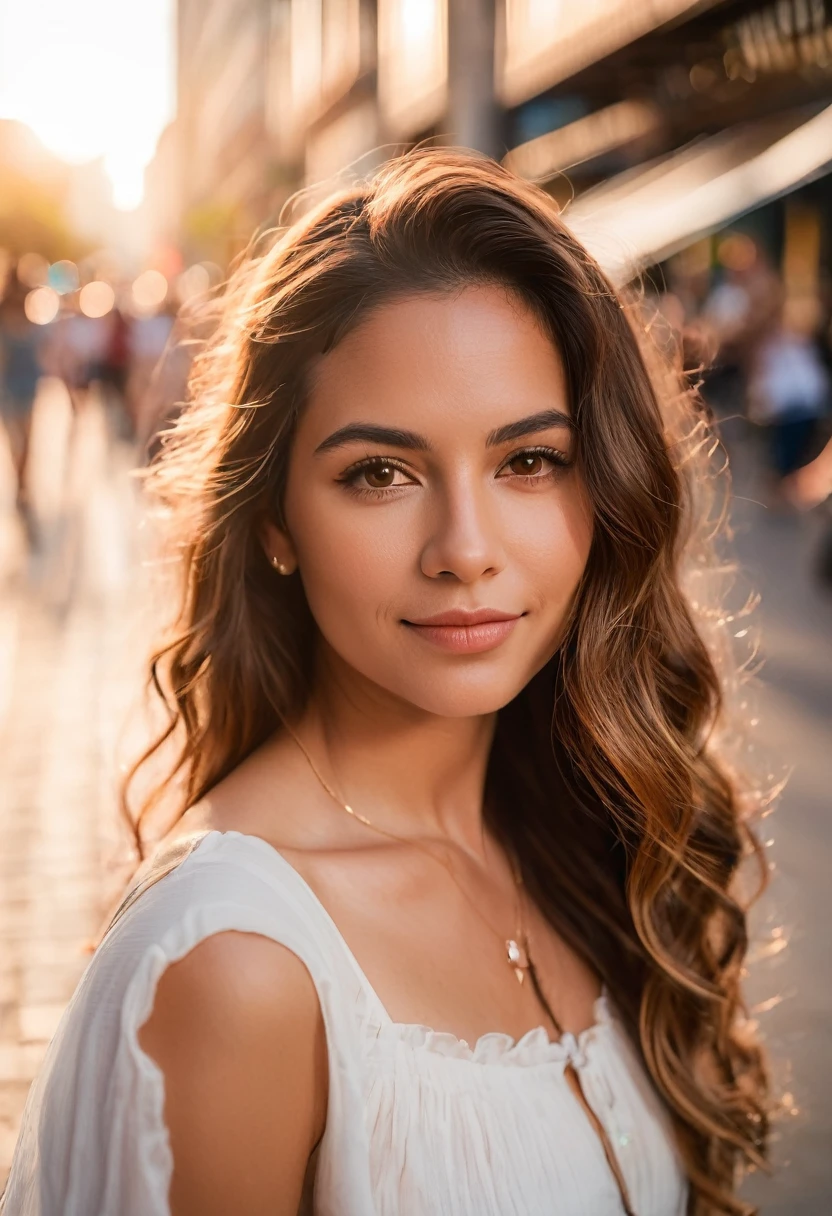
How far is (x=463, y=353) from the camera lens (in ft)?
5.97

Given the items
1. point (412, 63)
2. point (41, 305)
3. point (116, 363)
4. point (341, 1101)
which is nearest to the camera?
point (341, 1101)

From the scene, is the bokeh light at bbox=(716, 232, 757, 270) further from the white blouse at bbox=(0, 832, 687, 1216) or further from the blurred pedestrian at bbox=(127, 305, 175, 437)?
the white blouse at bbox=(0, 832, 687, 1216)

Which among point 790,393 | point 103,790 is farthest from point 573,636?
point 790,393

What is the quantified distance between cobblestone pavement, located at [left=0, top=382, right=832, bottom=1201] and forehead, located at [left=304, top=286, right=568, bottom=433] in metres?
1.12

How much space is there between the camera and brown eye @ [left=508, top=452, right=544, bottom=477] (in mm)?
1897

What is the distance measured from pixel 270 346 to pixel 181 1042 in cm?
100

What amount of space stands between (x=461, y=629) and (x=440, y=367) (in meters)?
0.36

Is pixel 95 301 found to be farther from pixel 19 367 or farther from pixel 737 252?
pixel 737 252

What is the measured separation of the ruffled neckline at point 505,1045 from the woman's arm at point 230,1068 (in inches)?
8.9

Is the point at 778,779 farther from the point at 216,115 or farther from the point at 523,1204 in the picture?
the point at 216,115

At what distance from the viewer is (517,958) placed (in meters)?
2.10

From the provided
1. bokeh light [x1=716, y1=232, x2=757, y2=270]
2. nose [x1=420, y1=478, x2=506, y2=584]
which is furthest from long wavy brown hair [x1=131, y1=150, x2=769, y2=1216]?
bokeh light [x1=716, y1=232, x2=757, y2=270]

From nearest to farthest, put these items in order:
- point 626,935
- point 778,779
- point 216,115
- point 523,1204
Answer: point 523,1204, point 626,935, point 778,779, point 216,115

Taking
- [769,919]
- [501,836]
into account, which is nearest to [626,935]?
[501,836]
